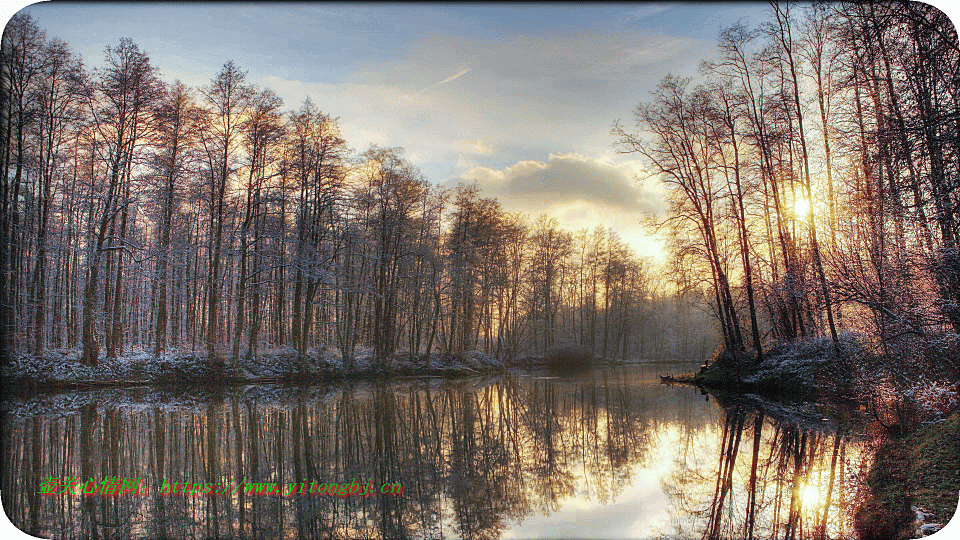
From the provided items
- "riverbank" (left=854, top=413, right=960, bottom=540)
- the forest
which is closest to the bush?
the forest

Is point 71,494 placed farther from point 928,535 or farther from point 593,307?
point 593,307

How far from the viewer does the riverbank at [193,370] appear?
45.9 feet

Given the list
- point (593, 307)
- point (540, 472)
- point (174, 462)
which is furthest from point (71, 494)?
point (593, 307)

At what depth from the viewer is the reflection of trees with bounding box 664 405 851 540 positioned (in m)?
4.21

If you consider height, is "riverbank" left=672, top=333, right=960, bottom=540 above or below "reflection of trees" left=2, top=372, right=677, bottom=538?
above

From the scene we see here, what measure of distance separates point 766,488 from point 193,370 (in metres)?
17.4

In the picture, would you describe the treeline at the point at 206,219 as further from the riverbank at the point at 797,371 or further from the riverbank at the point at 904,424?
the riverbank at the point at 904,424

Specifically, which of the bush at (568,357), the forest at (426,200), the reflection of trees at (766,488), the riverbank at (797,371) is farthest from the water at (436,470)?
the bush at (568,357)

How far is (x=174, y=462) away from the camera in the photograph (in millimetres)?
6438

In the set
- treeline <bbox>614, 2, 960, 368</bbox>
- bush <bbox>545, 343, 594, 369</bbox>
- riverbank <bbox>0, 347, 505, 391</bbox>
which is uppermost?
treeline <bbox>614, 2, 960, 368</bbox>

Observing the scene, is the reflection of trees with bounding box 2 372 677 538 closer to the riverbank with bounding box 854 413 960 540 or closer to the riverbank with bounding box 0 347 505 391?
the riverbank with bounding box 854 413 960 540

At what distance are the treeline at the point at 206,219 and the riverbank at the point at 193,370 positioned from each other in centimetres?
52

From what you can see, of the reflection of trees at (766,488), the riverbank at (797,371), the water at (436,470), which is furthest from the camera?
the riverbank at (797,371)

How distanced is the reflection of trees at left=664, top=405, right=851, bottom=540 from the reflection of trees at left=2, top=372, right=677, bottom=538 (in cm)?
92
